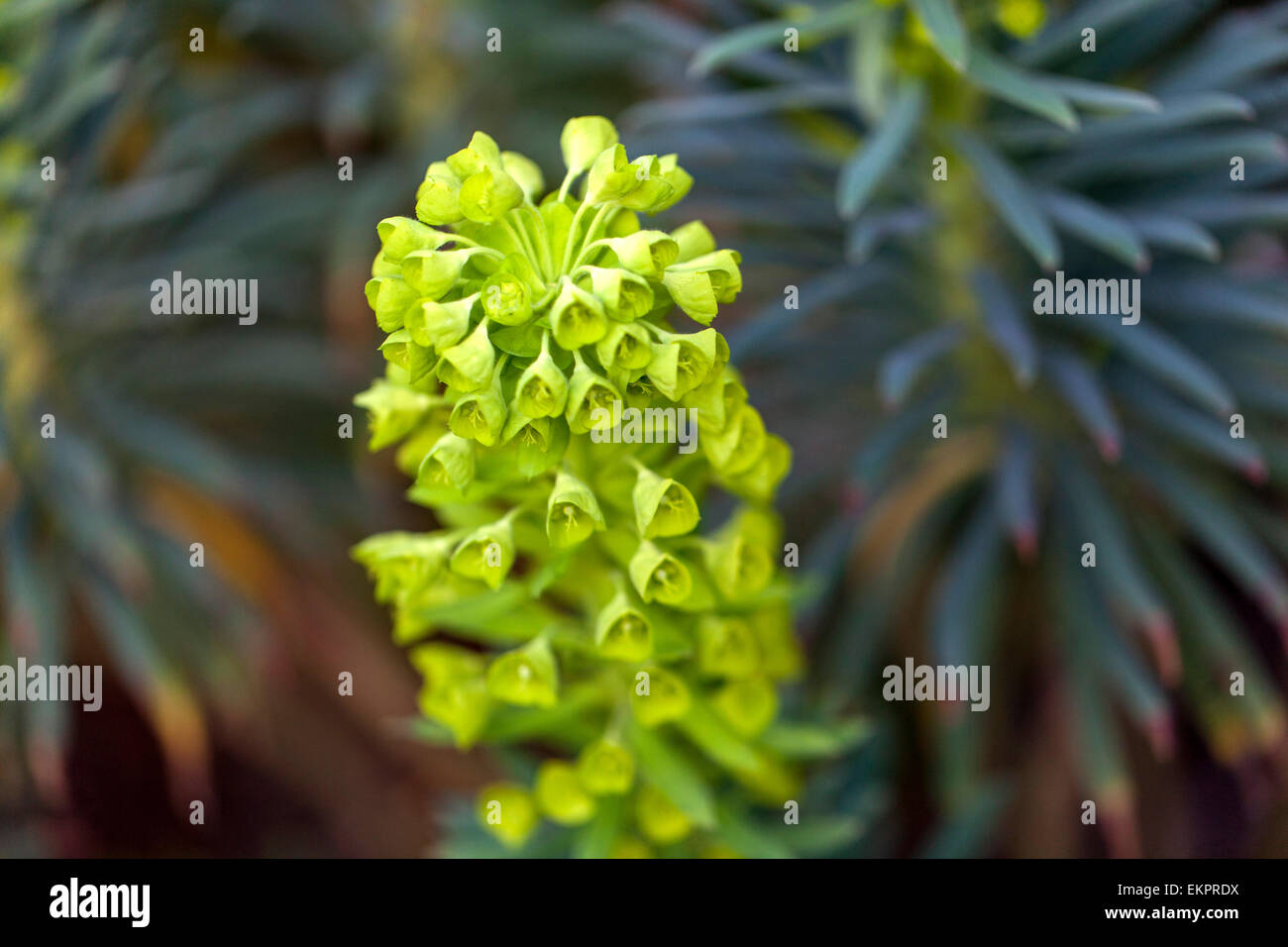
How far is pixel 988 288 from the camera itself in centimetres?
185

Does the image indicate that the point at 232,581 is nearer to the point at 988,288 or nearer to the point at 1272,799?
the point at 988,288

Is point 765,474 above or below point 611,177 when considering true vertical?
below

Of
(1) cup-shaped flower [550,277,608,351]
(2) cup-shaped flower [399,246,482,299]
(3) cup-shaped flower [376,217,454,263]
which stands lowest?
(1) cup-shaped flower [550,277,608,351]

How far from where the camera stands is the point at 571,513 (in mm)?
1190

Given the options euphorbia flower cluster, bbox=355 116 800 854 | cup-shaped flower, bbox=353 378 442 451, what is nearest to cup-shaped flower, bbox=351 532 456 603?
euphorbia flower cluster, bbox=355 116 800 854

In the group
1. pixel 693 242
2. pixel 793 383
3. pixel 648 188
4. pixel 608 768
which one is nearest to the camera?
pixel 648 188

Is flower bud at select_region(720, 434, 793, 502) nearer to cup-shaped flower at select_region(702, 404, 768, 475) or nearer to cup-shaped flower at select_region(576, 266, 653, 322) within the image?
cup-shaped flower at select_region(702, 404, 768, 475)

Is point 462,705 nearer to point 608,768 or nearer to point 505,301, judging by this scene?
point 608,768

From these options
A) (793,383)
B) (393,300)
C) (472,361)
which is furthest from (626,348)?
(793,383)

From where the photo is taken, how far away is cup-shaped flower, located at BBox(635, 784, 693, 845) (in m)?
1.47

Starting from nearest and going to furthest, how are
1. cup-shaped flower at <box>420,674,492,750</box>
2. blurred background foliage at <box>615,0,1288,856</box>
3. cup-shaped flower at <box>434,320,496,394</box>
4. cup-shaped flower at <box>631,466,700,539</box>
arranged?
1. cup-shaped flower at <box>434,320,496,394</box>
2. cup-shaped flower at <box>631,466,700,539</box>
3. cup-shaped flower at <box>420,674,492,750</box>
4. blurred background foliage at <box>615,0,1288,856</box>

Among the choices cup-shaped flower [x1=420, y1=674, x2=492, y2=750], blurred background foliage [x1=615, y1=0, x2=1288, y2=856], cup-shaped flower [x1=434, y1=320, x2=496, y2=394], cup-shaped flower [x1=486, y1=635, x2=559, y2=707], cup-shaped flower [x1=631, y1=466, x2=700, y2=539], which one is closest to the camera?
cup-shaped flower [x1=434, y1=320, x2=496, y2=394]

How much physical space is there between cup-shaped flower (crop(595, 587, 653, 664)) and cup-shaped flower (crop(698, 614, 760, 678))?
0.41 ft

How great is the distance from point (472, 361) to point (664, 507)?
0.94 feet
